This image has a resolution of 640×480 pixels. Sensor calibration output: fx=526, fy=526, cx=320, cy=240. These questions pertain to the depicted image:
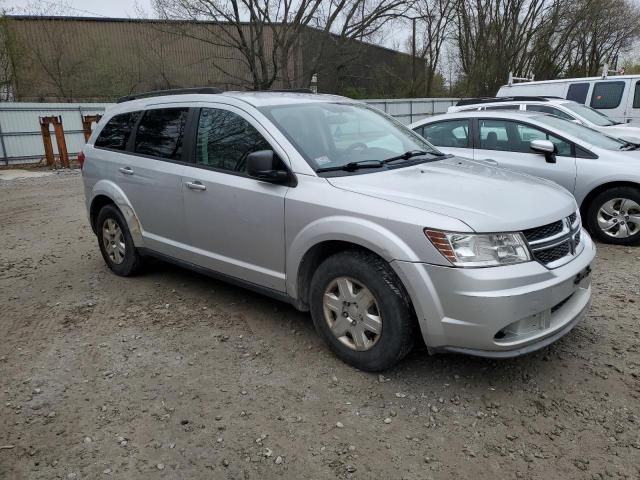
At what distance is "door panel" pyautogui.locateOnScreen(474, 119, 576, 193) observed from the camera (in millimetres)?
6195

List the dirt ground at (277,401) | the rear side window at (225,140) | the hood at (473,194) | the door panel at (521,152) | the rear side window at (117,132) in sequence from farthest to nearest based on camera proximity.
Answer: the door panel at (521,152) → the rear side window at (117,132) → the rear side window at (225,140) → the hood at (473,194) → the dirt ground at (277,401)

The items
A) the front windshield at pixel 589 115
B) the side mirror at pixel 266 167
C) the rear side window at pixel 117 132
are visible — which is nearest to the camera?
the side mirror at pixel 266 167

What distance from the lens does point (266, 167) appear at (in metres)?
3.41

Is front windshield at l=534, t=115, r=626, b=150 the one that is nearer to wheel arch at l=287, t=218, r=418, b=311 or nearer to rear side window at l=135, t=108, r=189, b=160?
wheel arch at l=287, t=218, r=418, b=311

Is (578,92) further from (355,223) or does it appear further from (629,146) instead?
(355,223)

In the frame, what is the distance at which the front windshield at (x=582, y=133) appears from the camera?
6.35 meters

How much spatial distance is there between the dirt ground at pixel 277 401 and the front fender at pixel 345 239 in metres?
0.65

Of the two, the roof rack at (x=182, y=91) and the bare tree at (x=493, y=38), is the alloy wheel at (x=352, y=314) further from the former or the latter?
the bare tree at (x=493, y=38)

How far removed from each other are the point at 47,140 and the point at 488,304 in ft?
51.8

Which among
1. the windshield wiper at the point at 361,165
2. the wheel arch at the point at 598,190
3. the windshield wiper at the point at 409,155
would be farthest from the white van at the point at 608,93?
the windshield wiper at the point at 361,165

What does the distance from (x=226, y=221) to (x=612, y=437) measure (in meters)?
2.76

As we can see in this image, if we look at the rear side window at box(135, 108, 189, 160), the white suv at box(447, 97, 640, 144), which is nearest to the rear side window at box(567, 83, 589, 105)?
the white suv at box(447, 97, 640, 144)

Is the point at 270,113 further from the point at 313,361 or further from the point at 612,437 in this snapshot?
the point at 612,437

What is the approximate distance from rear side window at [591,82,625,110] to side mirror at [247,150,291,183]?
10.9m
